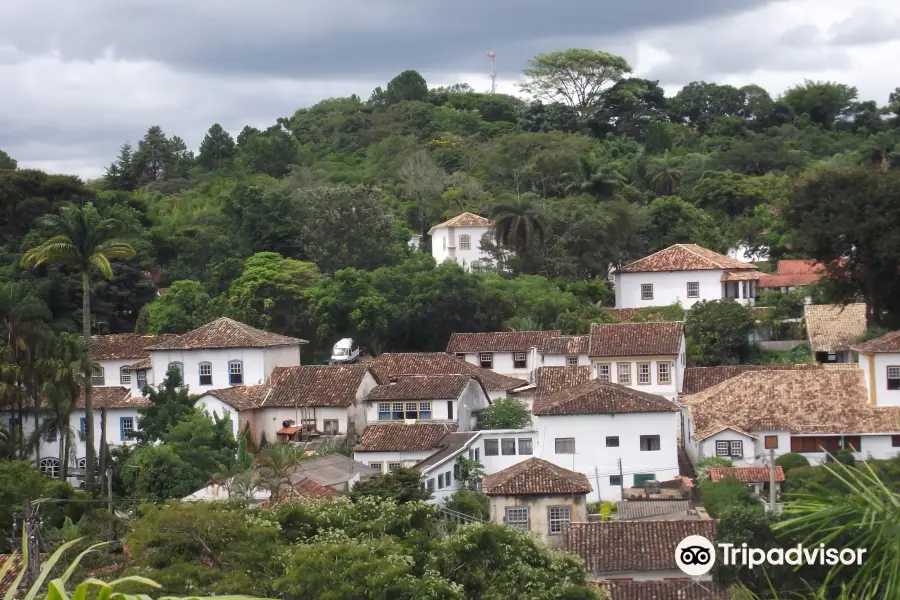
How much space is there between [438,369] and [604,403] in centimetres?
906

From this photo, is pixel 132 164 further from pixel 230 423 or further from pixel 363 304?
pixel 230 423

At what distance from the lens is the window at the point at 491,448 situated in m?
36.6

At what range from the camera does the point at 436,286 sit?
160 ft

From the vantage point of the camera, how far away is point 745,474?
3269 cm

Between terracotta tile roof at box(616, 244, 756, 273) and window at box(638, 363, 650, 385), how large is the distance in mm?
11306

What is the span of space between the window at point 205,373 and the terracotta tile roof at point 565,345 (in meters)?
11.4

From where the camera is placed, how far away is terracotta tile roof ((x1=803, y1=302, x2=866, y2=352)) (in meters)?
44.5

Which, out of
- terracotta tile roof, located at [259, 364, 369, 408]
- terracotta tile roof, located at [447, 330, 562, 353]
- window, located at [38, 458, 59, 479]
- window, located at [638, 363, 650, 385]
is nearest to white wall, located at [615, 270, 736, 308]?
terracotta tile roof, located at [447, 330, 562, 353]

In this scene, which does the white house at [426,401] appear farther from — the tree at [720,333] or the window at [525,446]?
the tree at [720,333]

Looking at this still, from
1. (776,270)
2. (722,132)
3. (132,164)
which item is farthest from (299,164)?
(776,270)

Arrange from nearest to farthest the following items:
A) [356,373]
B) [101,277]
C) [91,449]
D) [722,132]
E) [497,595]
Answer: [497,595] < [91,449] < [356,373] < [101,277] < [722,132]

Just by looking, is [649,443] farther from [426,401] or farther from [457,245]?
[457,245]

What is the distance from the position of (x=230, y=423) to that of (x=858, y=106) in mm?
65850

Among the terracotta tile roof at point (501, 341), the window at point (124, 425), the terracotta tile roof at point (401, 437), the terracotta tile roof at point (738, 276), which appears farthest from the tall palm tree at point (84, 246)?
the terracotta tile roof at point (738, 276)
